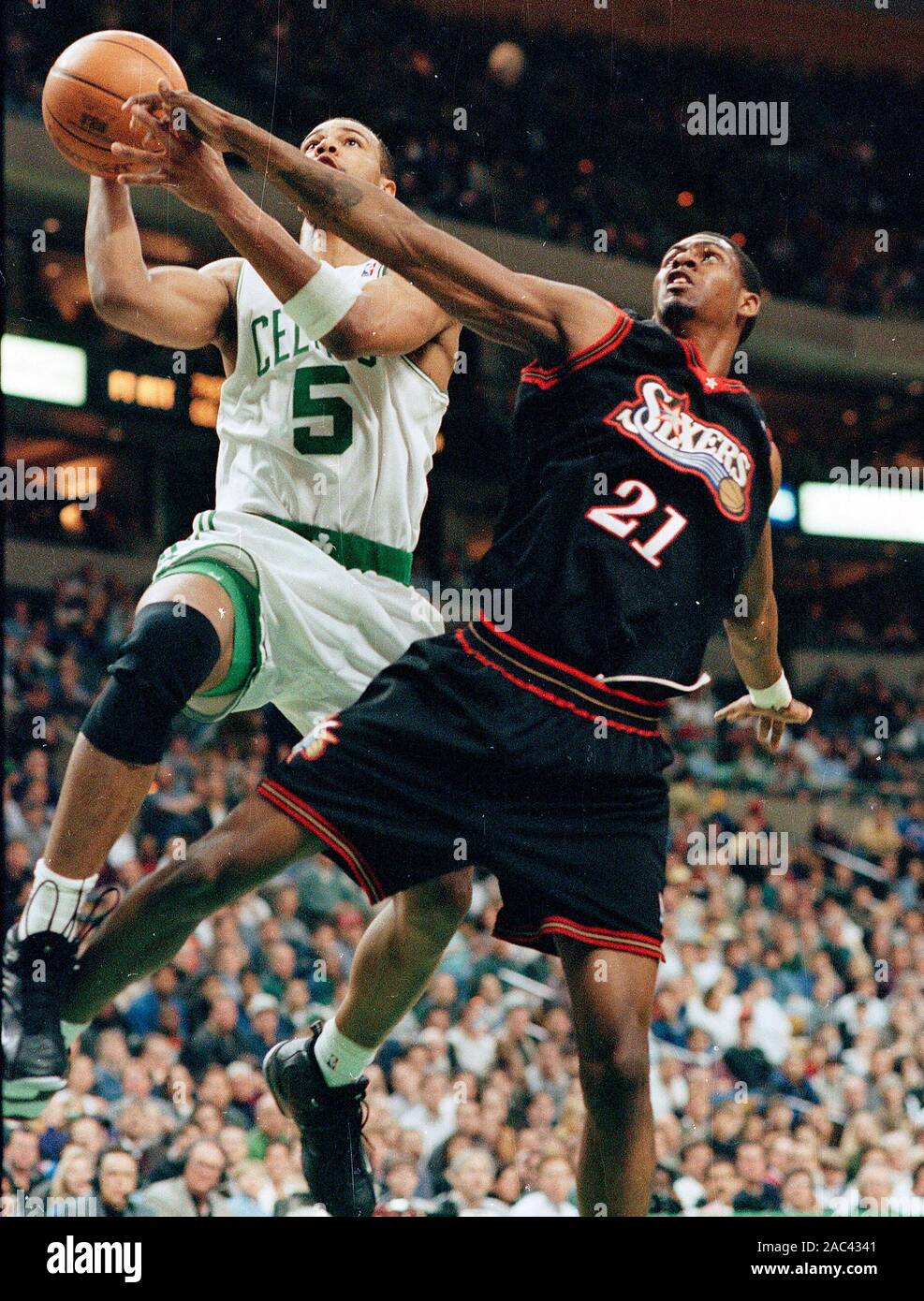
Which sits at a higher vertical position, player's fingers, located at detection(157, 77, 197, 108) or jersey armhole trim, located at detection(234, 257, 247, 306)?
player's fingers, located at detection(157, 77, 197, 108)

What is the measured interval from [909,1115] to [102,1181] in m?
4.13

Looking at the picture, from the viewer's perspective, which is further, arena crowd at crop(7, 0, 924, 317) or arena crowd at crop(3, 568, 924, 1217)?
arena crowd at crop(7, 0, 924, 317)

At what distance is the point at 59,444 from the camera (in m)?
11.9

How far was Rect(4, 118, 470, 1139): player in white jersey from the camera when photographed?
3.58 meters

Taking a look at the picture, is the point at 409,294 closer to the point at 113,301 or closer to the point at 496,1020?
the point at 113,301

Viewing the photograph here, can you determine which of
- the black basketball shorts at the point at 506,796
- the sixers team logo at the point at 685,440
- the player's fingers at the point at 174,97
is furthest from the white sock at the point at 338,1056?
the player's fingers at the point at 174,97

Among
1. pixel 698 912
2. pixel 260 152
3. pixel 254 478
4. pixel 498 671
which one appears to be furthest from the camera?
pixel 698 912

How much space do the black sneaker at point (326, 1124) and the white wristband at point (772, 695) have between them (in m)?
1.47

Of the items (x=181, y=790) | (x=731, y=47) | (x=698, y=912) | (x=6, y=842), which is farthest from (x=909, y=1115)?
(x=731, y=47)

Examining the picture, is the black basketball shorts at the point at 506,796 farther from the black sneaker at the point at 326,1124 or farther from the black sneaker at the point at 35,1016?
the black sneaker at the point at 326,1124

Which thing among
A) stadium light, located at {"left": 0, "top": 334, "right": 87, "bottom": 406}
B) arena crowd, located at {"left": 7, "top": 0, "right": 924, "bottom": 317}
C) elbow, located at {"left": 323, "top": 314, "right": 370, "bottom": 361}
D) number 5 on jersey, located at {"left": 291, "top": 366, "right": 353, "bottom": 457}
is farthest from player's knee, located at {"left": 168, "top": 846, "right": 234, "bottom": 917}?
stadium light, located at {"left": 0, "top": 334, "right": 87, "bottom": 406}

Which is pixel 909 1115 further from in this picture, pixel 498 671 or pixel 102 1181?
pixel 498 671

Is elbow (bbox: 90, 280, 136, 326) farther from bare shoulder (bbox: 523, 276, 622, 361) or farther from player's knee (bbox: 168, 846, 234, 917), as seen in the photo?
player's knee (bbox: 168, 846, 234, 917)

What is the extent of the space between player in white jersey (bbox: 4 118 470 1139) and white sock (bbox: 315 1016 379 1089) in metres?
0.06
